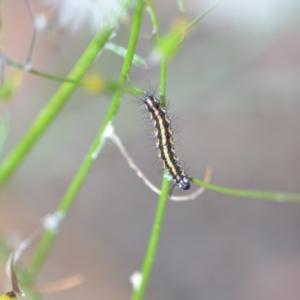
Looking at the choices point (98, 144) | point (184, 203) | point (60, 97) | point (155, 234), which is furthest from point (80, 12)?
point (184, 203)

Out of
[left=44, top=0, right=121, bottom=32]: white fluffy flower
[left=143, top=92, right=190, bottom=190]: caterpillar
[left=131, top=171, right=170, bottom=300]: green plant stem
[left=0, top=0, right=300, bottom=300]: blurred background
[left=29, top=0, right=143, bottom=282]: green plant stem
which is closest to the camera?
[left=29, top=0, right=143, bottom=282]: green plant stem

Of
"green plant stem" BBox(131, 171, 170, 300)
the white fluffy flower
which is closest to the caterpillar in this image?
"green plant stem" BBox(131, 171, 170, 300)

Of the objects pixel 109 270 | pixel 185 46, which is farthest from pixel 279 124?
pixel 109 270

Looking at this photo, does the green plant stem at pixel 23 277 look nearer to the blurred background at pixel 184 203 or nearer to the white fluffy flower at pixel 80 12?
the white fluffy flower at pixel 80 12

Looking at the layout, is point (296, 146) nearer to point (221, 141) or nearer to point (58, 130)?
point (221, 141)

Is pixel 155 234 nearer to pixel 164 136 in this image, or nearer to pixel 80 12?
pixel 164 136

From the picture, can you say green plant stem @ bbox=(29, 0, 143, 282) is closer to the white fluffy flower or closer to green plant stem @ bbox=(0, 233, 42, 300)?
green plant stem @ bbox=(0, 233, 42, 300)

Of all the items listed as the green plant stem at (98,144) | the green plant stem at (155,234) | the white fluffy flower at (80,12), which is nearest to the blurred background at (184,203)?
the white fluffy flower at (80,12)
